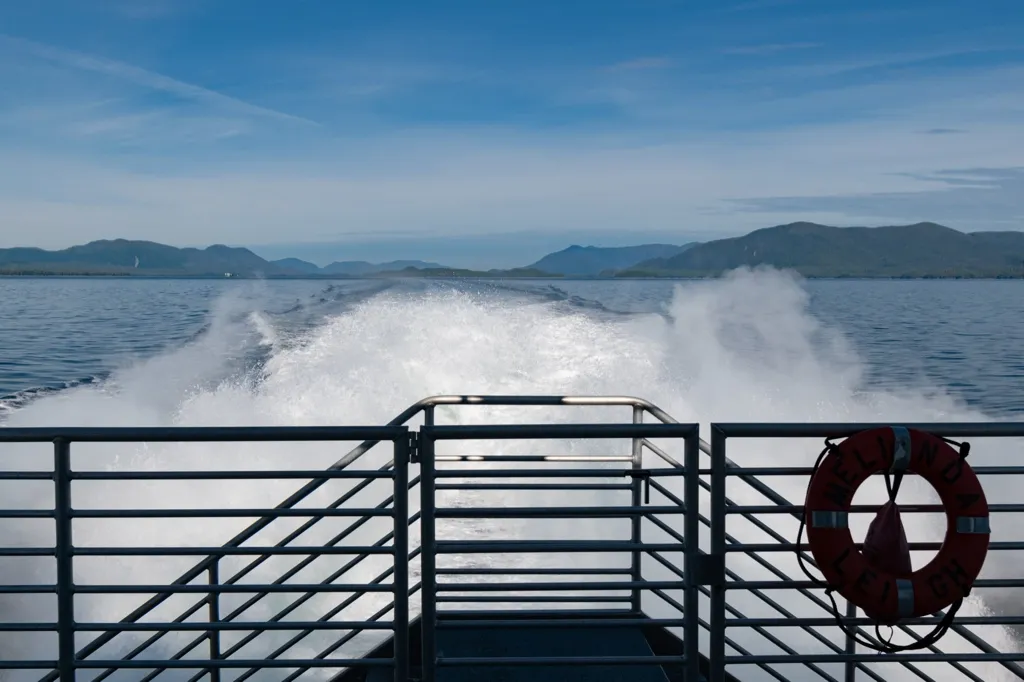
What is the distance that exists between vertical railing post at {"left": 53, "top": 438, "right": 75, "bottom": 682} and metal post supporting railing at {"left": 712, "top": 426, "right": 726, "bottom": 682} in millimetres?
2131

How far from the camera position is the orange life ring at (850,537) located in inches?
119

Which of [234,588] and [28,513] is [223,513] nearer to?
[234,588]

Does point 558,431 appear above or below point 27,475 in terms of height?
above

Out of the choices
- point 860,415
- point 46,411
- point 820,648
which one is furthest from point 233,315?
point 820,648

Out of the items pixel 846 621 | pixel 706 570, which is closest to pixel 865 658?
pixel 846 621

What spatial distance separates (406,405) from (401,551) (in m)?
13.5

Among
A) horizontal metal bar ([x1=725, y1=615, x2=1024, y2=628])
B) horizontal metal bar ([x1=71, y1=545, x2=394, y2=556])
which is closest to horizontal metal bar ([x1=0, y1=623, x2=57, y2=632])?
horizontal metal bar ([x1=71, y1=545, x2=394, y2=556])

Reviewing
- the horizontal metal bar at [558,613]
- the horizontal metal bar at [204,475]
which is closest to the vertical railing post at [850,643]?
the horizontal metal bar at [558,613]

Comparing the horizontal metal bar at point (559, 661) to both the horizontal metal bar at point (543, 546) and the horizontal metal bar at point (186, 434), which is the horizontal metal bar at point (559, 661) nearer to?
the horizontal metal bar at point (543, 546)

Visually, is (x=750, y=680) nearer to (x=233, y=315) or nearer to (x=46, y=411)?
(x=46, y=411)

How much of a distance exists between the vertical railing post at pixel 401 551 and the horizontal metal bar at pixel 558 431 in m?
0.11

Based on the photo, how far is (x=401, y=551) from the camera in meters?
3.08

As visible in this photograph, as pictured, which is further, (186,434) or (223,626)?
(223,626)

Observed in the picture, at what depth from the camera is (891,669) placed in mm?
9789
